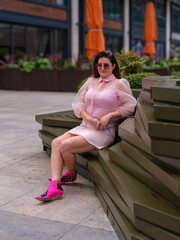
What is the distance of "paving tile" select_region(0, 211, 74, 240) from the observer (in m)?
3.10

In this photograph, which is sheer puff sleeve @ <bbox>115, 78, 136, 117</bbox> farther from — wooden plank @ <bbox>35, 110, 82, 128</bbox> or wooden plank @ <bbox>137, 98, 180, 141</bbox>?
wooden plank @ <bbox>137, 98, 180, 141</bbox>

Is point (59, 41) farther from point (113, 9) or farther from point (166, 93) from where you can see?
point (166, 93)

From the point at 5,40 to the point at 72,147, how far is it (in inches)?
639

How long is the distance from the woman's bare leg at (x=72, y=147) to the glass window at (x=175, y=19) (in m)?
37.4

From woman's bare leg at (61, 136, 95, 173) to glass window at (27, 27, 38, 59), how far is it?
674 inches

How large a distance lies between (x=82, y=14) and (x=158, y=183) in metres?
21.9

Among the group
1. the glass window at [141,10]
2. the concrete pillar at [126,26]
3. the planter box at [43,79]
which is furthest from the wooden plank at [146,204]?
the glass window at [141,10]

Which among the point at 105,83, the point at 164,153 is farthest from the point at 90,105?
the point at 164,153

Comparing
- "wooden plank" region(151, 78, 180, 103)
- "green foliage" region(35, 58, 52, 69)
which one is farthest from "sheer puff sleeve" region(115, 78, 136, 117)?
"green foliage" region(35, 58, 52, 69)

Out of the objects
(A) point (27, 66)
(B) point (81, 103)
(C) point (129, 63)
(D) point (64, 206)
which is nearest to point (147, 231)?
(D) point (64, 206)

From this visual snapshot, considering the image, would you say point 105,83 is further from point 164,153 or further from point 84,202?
point 164,153

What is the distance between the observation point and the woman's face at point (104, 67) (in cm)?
439

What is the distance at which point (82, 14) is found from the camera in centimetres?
2375

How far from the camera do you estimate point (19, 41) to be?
20203 mm
